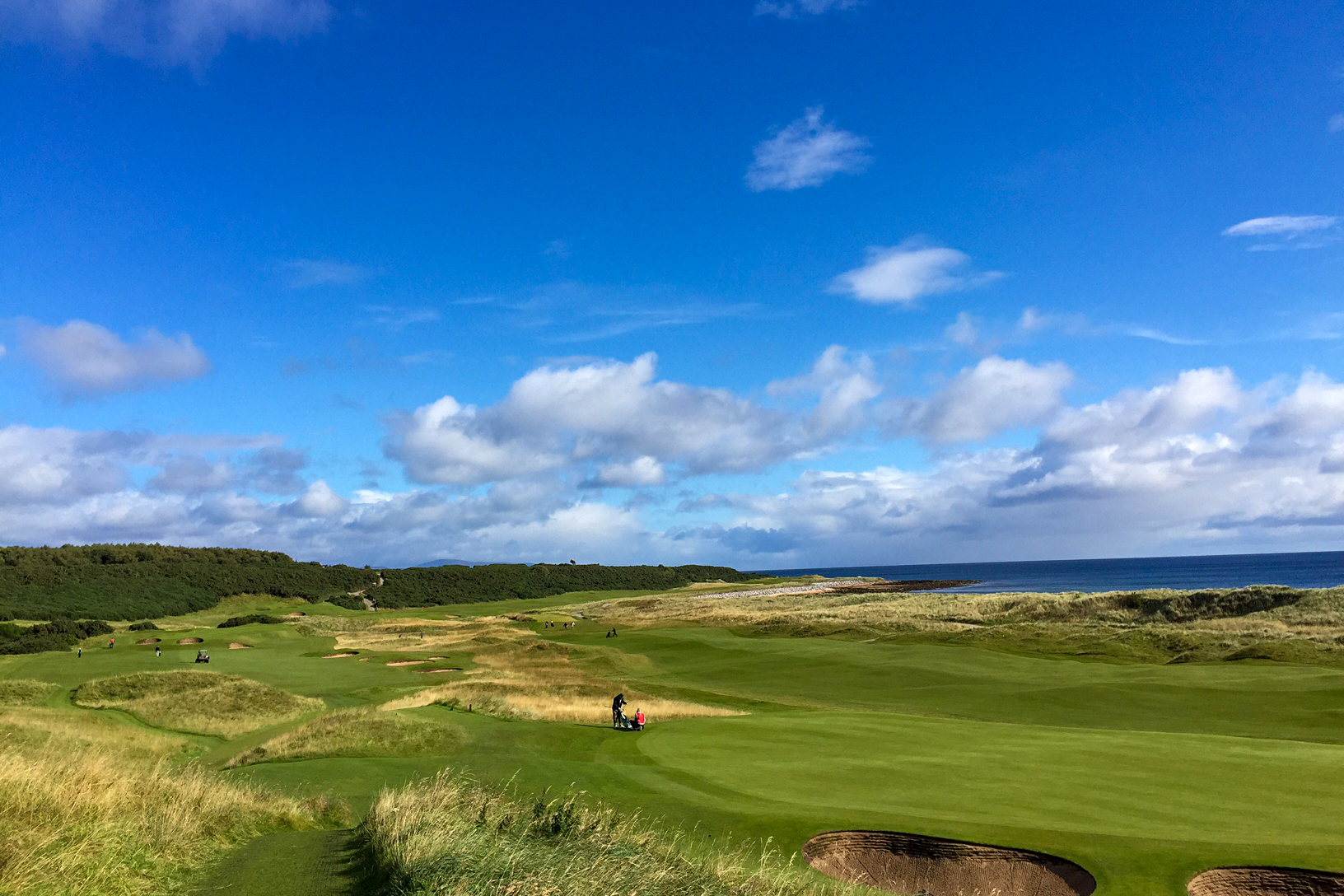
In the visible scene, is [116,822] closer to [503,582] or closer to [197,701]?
[197,701]

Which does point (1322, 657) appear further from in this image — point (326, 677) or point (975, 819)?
point (326, 677)

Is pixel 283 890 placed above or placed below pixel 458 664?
above

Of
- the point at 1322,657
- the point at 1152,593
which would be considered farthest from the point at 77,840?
the point at 1152,593

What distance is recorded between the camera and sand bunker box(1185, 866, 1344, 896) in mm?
10219

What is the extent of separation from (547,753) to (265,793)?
7372mm

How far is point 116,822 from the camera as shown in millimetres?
8461

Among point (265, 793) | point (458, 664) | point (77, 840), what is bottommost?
point (458, 664)

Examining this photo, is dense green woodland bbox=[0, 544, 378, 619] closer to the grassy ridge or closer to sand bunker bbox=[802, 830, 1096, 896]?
the grassy ridge

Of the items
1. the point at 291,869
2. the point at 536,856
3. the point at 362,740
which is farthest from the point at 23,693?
the point at 536,856

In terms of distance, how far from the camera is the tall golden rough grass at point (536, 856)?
6.72 meters

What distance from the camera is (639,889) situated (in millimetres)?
6953

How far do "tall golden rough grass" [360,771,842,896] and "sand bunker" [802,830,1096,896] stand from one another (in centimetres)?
141

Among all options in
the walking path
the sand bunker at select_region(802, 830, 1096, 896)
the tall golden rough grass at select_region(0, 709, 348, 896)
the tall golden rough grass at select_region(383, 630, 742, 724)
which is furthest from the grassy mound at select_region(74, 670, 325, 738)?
the sand bunker at select_region(802, 830, 1096, 896)

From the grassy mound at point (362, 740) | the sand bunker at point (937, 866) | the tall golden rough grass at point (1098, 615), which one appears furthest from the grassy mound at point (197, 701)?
the tall golden rough grass at point (1098, 615)
